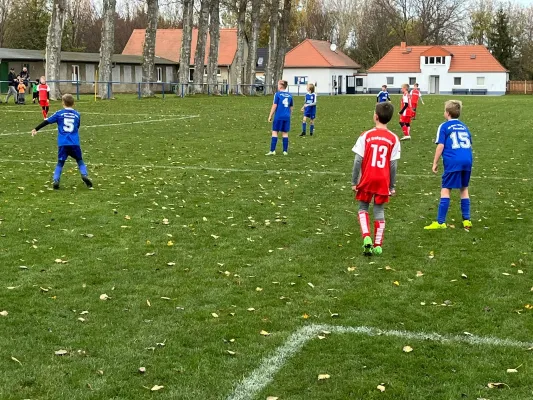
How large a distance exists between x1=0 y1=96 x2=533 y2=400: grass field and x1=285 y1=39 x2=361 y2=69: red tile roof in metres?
77.8

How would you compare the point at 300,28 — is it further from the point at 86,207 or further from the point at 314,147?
the point at 86,207

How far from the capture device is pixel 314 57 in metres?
91.8

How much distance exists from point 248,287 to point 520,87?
3491 inches

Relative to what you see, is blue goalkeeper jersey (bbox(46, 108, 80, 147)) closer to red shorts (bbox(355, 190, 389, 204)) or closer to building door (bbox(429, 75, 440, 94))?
red shorts (bbox(355, 190, 389, 204))

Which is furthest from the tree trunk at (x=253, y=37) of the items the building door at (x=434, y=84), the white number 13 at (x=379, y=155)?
the white number 13 at (x=379, y=155)

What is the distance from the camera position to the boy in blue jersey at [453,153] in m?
9.40

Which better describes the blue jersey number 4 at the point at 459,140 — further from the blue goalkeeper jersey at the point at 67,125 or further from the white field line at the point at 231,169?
the blue goalkeeper jersey at the point at 67,125

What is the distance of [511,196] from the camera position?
39.7 ft

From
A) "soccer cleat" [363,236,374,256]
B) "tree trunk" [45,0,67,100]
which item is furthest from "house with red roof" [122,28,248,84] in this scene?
"soccer cleat" [363,236,374,256]

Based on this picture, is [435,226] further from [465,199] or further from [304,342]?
[304,342]

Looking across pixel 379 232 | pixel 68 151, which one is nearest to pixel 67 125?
pixel 68 151

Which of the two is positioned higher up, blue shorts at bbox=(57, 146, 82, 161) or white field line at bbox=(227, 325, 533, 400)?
blue shorts at bbox=(57, 146, 82, 161)

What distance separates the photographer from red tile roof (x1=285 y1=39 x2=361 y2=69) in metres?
90.6

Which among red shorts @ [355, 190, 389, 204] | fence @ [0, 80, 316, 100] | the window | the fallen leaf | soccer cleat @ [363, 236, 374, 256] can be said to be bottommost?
the fallen leaf
